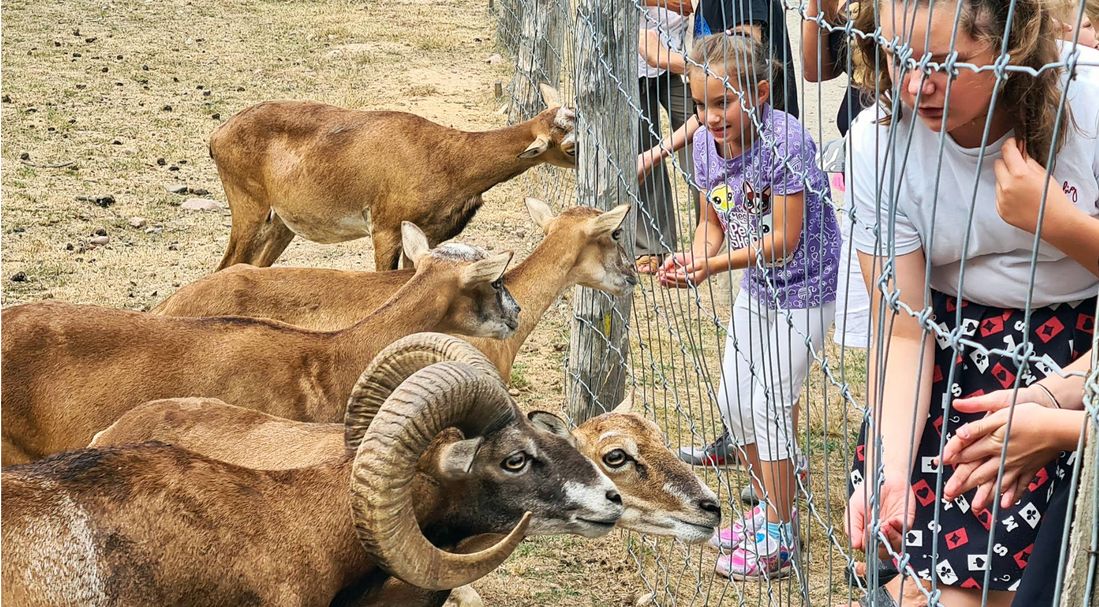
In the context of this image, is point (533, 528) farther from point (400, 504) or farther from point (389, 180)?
point (389, 180)

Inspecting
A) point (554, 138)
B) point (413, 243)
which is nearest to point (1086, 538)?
point (413, 243)

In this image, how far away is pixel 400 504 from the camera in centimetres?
367

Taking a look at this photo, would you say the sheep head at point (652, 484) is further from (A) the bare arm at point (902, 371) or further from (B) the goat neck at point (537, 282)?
(A) the bare arm at point (902, 371)

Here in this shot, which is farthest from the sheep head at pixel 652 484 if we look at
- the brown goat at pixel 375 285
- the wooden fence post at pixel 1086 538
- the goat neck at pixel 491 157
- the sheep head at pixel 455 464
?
the goat neck at pixel 491 157

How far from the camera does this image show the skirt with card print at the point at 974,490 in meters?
2.88

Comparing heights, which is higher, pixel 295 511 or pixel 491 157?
pixel 295 511

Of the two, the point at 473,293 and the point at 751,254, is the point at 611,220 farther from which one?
the point at 751,254

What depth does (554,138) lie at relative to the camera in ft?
25.9

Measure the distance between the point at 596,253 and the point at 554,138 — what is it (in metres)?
1.83

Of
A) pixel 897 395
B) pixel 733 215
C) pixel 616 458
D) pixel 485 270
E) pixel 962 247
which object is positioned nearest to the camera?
pixel 962 247

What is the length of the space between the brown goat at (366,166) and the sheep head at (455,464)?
368 cm

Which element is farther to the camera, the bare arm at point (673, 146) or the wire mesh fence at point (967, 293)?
the bare arm at point (673, 146)

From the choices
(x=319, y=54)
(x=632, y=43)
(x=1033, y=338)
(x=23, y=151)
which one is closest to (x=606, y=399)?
(x=632, y=43)

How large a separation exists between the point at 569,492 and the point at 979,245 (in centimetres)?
177
